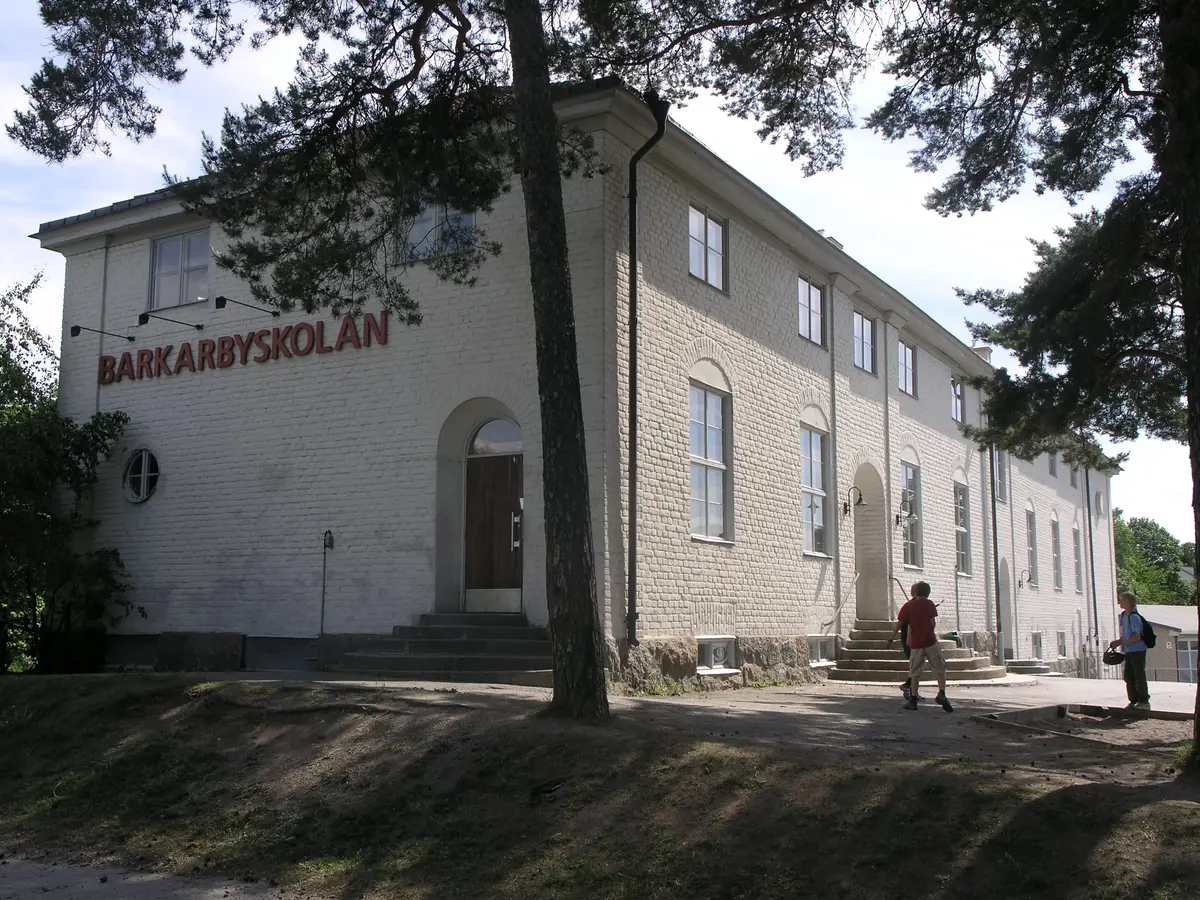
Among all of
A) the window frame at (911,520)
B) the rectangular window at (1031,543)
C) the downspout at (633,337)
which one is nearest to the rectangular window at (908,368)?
the window frame at (911,520)

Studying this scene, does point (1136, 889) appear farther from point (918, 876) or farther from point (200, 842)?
point (200, 842)

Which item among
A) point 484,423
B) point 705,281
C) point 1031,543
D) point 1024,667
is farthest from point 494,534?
point 1031,543

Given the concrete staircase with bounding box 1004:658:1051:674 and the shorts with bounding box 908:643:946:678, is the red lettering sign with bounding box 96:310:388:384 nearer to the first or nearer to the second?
Result: the shorts with bounding box 908:643:946:678

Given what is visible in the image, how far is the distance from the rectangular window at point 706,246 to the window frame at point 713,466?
1597 millimetres

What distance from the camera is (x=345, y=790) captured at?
8.71 metres

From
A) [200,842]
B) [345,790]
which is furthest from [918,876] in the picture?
[200,842]

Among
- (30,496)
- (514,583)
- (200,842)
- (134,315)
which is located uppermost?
(134,315)

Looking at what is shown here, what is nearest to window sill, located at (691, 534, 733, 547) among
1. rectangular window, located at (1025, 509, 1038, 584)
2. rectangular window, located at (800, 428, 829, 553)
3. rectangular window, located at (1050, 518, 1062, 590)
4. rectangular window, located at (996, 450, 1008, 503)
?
rectangular window, located at (800, 428, 829, 553)

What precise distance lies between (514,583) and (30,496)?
7174 millimetres

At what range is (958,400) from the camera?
1107 inches

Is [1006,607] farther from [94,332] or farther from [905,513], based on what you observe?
[94,332]

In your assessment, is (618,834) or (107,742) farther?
(107,742)

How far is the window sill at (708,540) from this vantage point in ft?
50.4

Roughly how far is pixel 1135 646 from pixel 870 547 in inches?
276
